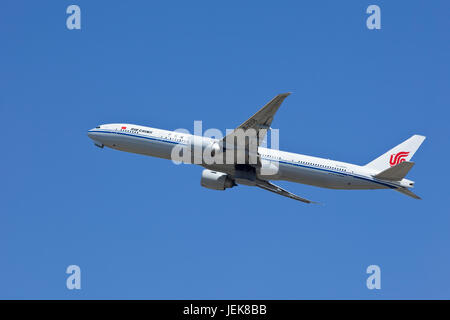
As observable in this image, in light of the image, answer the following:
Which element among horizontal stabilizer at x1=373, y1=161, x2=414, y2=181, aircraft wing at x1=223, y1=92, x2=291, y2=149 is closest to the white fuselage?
horizontal stabilizer at x1=373, y1=161, x2=414, y2=181

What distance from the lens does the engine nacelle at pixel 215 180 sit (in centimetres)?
5531

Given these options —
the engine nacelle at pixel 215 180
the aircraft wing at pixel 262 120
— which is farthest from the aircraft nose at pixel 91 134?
the aircraft wing at pixel 262 120

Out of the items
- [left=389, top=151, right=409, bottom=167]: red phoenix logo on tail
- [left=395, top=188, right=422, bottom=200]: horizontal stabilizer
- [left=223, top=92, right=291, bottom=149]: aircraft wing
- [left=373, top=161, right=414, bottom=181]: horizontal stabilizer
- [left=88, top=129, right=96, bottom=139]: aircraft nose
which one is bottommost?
[left=395, top=188, right=422, bottom=200]: horizontal stabilizer

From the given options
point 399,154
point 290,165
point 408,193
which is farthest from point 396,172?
point 290,165

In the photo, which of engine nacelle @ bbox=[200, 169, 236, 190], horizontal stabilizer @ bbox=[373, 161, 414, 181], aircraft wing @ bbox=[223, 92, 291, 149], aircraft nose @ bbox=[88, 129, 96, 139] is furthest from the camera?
aircraft nose @ bbox=[88, 129, 96, 139]

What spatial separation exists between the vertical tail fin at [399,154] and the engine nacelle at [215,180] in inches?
476

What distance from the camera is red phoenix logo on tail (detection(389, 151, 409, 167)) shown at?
53844mm

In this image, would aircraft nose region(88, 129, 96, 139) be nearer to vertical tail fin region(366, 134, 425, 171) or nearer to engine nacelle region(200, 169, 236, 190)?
engine nacelle region(200, 169, 236, 190)

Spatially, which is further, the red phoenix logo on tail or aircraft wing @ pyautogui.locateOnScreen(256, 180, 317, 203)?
aircraft wing @ pyautogui.locateOnScreen(256, 180, 317, 203)

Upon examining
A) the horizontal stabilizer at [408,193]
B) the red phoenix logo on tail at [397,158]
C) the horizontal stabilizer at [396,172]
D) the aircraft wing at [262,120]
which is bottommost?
the horizontal stabilizer at [408,193]

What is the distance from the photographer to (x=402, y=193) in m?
51.8

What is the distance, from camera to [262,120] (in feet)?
158

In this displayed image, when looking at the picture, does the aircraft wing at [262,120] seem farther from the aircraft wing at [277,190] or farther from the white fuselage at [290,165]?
the aircraft wing at [277,190]

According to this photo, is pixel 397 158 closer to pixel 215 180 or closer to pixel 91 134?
pixel 215 180
